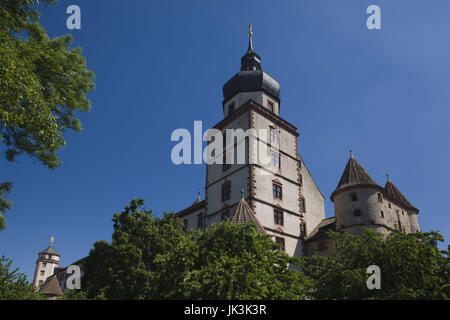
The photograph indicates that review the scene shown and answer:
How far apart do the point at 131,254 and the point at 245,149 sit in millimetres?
15511

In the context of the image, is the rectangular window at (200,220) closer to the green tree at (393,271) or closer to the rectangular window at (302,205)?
the rectangular window at (302,205)

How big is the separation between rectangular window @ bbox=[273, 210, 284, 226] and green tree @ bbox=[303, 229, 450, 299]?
13.6m

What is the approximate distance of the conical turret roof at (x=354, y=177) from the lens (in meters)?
29.8

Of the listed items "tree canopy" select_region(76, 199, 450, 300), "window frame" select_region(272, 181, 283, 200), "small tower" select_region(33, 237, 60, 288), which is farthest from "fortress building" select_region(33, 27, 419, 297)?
"small tower" select_region(33, 237, 60, 288)

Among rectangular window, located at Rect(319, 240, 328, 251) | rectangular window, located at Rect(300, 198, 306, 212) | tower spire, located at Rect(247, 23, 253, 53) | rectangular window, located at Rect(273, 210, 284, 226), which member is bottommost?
rectangular window, located at Rect(319, 240, 328, 251)

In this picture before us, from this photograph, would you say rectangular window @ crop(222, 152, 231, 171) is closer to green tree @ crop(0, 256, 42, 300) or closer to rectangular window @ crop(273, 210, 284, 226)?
rectangular window @ crop(273, 210, 284, 226)

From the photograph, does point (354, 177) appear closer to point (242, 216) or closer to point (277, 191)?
point (277, 191)

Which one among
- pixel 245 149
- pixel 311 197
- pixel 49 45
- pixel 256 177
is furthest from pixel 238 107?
pixel 49 45

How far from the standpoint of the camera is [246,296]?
11.7 meters

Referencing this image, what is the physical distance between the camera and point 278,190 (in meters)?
31.2

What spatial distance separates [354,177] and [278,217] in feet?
26.4

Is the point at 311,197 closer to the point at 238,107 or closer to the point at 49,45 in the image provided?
the point at 238,107

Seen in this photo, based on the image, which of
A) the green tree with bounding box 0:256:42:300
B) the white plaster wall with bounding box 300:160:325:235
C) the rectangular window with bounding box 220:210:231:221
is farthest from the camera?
the white plaster wall with bounding box 300:160:325:235

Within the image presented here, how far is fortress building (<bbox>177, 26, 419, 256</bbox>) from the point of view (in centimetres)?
2892
